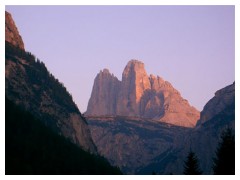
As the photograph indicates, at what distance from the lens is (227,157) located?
9562cm

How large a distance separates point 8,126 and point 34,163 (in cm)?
2358

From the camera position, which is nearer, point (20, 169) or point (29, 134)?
point (20, 169)
